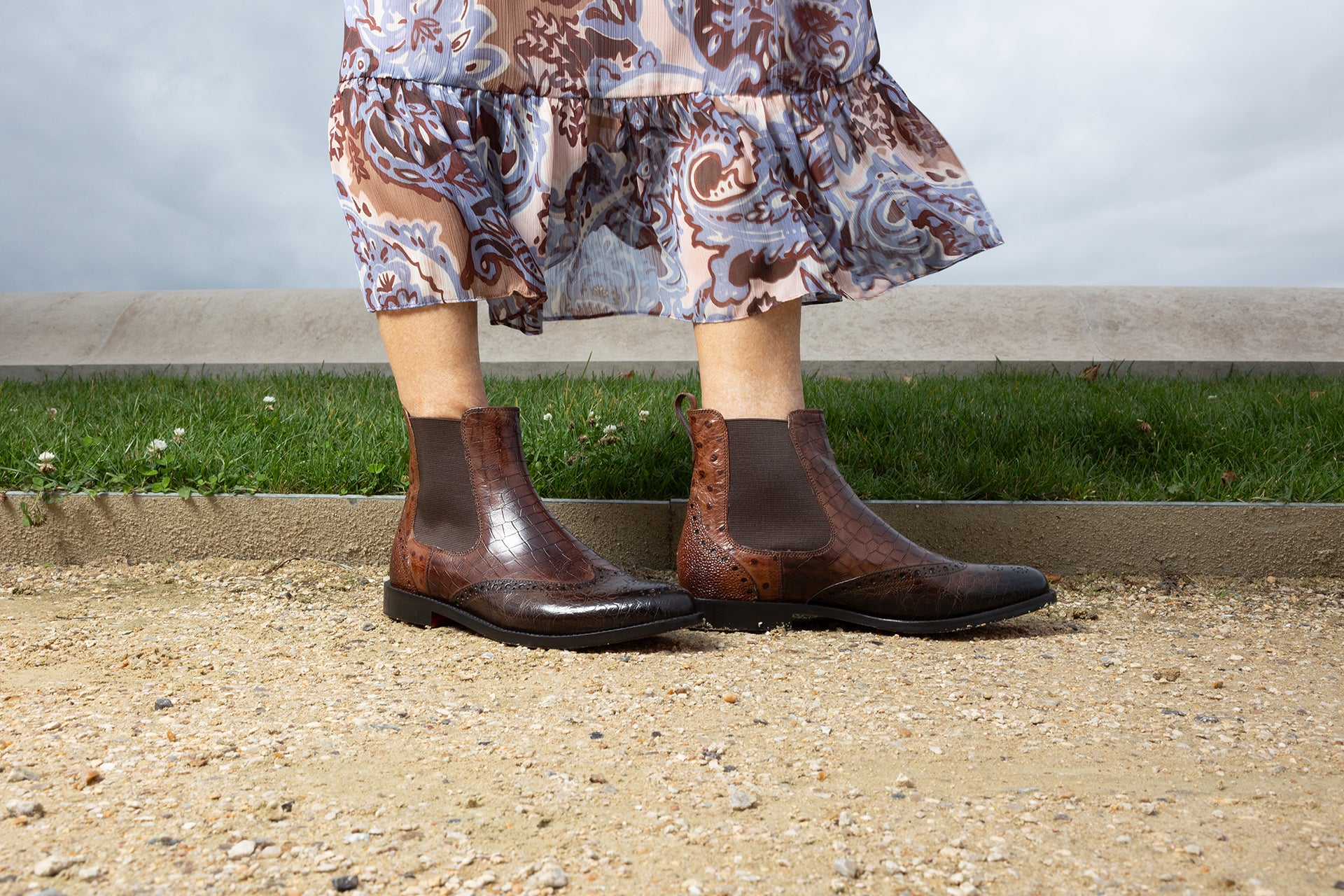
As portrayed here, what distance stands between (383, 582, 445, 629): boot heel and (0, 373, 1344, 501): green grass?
0.61 m

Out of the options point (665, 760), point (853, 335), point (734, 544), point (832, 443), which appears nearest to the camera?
point (665, 760)

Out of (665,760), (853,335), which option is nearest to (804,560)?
(665,760)

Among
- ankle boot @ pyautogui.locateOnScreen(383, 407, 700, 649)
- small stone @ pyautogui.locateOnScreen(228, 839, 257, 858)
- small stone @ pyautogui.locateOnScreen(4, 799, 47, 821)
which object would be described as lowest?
small stone @ pyautogui.locateOnScreen(228, 839, 257, 858)

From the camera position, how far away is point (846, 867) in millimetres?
861

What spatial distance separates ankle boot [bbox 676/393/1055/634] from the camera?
164 centimetres

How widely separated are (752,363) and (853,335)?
4.13 metres

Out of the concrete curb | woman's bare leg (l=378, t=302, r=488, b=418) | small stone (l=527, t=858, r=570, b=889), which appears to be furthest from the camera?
the concrete curb

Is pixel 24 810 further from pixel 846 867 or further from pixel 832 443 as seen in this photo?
pixel 832 443

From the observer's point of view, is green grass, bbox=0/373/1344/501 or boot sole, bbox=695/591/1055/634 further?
green grass, bbox=0/373/1344/501

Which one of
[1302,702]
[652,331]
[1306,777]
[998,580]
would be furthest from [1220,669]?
[652,331]

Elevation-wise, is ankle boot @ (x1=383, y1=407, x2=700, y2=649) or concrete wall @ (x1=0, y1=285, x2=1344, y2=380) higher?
concrete wall @ (x1=0, y1=285, x2=1344, y2=380)

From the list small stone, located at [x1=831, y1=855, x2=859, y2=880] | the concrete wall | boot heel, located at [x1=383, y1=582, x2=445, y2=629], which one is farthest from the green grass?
the concrete wall

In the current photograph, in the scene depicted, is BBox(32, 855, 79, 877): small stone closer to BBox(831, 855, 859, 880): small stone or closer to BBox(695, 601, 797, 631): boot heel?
BBox(831, 855, 859, 880): small stone

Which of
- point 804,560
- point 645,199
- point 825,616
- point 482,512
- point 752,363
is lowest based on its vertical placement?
point 825,616
